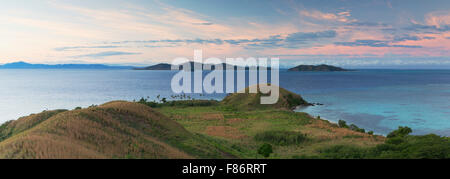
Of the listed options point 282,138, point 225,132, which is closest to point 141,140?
point 282,138

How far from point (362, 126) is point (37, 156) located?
46.0 metres

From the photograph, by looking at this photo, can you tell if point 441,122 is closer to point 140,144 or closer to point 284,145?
point 284,145

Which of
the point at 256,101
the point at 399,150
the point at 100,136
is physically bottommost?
the point at 399,150

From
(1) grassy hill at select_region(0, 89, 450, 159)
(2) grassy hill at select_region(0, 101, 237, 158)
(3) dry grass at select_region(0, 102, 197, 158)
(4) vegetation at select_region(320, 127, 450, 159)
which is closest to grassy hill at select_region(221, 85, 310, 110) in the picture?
(1) grassy hill at select_region(0, 89, 450, 159)

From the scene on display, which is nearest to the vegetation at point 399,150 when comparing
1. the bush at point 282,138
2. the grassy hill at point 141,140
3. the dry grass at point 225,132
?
the grassy hill at point 141,140

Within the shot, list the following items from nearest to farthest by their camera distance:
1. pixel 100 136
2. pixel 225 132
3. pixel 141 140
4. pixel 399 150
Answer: pixel 100 136 → pixel 141 140 → pixel 399 150 → pixel 225 132

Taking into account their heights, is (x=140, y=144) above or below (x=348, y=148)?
above

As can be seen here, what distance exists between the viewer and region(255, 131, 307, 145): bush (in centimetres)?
2708

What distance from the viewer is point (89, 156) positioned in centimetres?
1005

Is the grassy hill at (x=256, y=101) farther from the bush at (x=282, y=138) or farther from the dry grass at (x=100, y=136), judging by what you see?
the dry grass at (x=100, y=136)

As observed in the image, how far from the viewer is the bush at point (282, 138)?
88.8 feet

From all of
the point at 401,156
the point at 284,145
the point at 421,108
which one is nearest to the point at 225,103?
the point at 284,145

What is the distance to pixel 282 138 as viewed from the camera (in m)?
27.9

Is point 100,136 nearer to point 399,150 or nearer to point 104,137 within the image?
point 104,137
